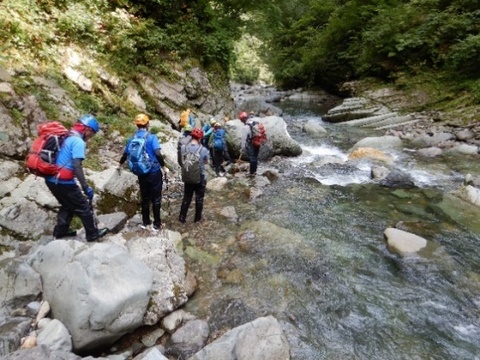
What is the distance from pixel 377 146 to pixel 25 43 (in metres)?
13.1

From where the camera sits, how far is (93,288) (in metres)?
4.34

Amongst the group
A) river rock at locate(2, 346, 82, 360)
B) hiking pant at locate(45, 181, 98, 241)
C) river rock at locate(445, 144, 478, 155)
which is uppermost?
hiking pant at locate(45, 181, 98, 241)

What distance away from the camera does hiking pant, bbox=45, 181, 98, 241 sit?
5.47 metres

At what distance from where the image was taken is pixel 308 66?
1284 inches

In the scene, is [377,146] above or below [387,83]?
below

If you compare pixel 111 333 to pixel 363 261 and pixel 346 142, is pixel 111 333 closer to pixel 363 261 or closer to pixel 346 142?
pixel 363 261

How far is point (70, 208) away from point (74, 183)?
0.45 metres

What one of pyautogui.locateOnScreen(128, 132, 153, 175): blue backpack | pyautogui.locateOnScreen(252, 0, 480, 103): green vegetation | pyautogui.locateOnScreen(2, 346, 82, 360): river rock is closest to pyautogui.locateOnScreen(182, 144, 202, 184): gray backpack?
pyautogui.locateOnScreen(128, 132, 153, 175): blue backpack

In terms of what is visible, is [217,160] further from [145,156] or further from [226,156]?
[145,156]

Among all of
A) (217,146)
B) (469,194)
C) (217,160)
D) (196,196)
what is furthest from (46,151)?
(469,194)

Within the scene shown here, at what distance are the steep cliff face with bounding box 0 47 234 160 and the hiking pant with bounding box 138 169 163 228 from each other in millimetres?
2402

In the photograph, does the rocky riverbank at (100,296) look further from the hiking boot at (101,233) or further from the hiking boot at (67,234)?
the hiking boot at (67,234)

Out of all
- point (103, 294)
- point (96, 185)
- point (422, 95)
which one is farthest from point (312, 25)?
point (103, 294)

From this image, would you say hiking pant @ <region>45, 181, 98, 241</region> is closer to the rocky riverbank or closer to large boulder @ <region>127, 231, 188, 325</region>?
the rocky riverbank
